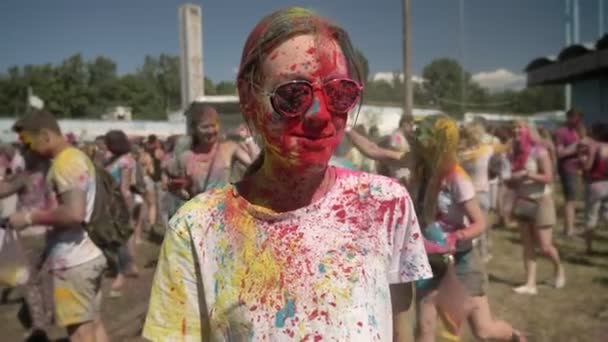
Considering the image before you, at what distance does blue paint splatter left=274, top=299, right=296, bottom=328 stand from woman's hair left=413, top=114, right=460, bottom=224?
2.16 meters

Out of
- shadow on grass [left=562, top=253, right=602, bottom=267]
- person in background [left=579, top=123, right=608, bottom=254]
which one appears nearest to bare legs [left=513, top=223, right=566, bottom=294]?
shadow on grass [left=562, top=253, right=602, bottom=267]

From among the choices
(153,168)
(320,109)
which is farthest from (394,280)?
(153,168)

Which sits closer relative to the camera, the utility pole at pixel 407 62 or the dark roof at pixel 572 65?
the utility pole at pixel 407 62

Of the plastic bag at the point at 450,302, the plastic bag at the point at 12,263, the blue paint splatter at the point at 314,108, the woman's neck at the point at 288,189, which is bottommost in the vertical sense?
the plastic bag at the point at 450,302

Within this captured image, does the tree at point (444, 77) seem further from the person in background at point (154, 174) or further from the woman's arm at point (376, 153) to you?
the woman's arm at point (376, 153)

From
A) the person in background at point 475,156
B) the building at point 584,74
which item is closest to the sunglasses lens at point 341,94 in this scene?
the person in background at point 475,156

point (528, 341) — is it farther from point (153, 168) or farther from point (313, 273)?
point (153, 168)

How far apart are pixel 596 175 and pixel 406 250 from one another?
22.1 feet

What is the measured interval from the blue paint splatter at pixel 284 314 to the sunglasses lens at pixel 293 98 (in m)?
0.46

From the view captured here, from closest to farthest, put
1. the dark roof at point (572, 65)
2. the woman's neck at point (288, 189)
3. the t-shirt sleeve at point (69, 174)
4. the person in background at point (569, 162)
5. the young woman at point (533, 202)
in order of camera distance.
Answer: the woman's neck at point (288, 189) < the t-shirt sleeve at point (69, 174) < the young woman at point (533, 202) < the person in background at point (569, 162) < the dark roof at point (572, 65)

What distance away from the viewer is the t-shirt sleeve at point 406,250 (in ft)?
4.77

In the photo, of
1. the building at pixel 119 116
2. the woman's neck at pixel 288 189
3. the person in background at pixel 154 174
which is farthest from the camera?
the building at pixel 119 116

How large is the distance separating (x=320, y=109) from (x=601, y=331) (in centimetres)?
487

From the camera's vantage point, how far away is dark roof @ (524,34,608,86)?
17.8 metres
